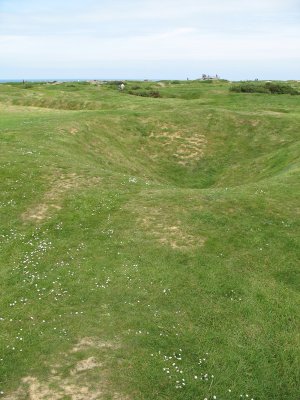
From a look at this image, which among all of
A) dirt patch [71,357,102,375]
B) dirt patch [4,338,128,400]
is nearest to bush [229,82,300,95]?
dirt patch [71,357,102,375]

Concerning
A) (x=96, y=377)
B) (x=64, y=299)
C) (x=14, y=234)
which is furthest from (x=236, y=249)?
(x=14, y=234)

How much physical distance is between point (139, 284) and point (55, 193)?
13725 millimetres

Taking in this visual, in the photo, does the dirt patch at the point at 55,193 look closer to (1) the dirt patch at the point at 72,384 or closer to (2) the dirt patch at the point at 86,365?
(2) the dirt patch at the point at 86,365

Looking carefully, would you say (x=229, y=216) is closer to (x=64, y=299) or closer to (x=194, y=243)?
(x=194, y=243)

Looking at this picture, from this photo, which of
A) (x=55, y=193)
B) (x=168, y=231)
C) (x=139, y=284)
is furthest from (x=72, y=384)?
(x=55, y=193)

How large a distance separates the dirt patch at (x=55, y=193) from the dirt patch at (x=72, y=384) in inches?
575

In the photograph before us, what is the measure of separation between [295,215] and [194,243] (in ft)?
28.4

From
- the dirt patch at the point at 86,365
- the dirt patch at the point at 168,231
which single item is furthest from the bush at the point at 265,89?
the dirt patch at the point at 86,365

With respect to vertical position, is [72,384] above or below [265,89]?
below

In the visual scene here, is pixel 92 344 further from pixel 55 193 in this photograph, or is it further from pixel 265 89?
pixel 265 89

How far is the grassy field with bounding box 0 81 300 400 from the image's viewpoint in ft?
62.3

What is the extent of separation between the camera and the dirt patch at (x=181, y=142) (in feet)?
196

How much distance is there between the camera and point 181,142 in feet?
207

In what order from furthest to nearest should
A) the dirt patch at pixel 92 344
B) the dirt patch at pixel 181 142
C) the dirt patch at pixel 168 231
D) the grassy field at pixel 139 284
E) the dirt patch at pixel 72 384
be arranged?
the dirt patch at pixel 181 142 → the dirt patch at pixel 168 231 → the dirt patch at pixel 92 344 → the grassy field at pixel 139 284 → the dirt patch at pixel 72 384
